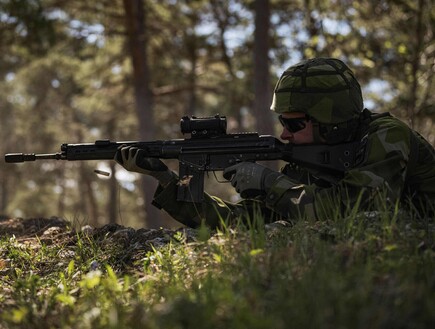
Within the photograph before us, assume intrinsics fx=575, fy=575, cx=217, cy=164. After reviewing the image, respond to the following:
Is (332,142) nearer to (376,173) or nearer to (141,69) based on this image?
(376,173)

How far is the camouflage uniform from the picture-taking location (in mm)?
4172

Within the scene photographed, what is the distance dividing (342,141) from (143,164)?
1.76m

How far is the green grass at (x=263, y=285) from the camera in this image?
238cm

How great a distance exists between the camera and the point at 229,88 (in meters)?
16.8

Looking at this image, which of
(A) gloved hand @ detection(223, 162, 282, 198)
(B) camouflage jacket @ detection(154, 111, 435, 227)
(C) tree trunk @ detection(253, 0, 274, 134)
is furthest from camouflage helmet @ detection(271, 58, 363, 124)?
(C) tree trunk @ detection(253, 0, 274, 134)

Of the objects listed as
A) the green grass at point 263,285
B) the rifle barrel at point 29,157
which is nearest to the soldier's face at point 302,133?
the green grass at point 263,285

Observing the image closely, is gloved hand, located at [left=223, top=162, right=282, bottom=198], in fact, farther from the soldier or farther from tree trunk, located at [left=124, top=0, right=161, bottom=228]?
tree trunk, located at [left=124, top=0, right=161, bottom=228]

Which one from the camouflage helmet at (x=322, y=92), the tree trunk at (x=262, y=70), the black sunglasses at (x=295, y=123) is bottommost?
the black sunglasses at (x=295, y=123)

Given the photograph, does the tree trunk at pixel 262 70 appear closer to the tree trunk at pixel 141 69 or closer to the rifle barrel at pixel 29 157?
the tree trunk at pixel 141 69

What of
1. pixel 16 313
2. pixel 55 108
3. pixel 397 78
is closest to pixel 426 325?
pixel 16 313

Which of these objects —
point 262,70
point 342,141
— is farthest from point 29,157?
point 262,70

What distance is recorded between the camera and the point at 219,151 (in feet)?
16.3

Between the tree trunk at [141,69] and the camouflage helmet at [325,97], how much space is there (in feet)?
34.0

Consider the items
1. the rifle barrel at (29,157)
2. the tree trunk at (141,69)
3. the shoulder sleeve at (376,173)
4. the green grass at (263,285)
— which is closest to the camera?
the green grass at (263,285)
